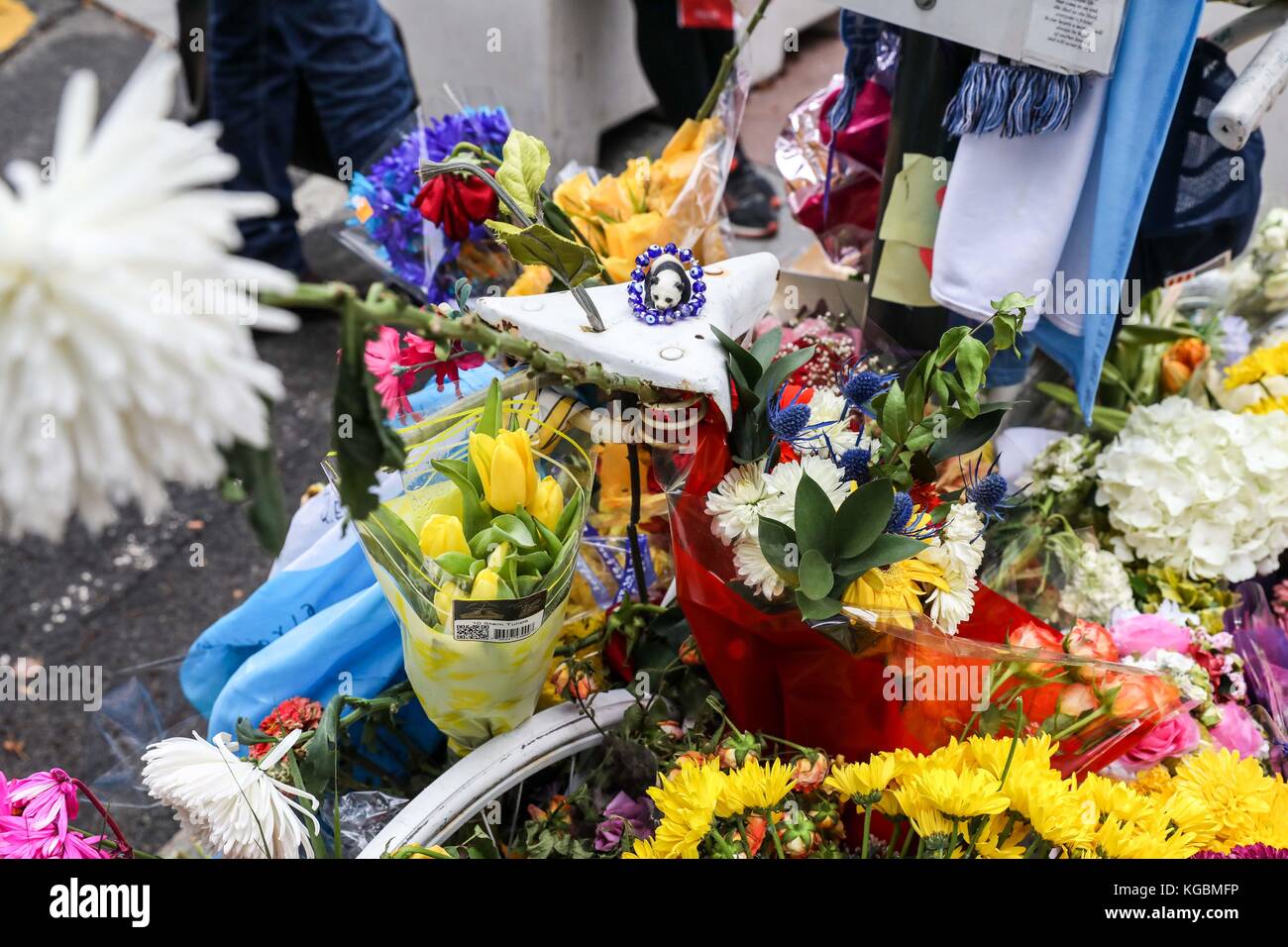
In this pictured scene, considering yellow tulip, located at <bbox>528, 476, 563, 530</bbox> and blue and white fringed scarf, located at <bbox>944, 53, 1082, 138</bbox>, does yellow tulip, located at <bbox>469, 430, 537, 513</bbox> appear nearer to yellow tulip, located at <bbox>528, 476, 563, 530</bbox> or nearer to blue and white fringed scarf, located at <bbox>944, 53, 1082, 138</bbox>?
yellow tulip, located at <bbox>528, 476, 563, 530</bbox>

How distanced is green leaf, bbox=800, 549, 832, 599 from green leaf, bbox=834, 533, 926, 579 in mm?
19

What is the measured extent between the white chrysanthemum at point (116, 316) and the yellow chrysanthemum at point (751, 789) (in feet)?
1.88

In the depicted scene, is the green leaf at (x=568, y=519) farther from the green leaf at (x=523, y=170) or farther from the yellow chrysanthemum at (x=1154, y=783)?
the yellow chrysanthemum at (x=1154, y=783)

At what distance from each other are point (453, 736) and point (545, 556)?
0.83 ft

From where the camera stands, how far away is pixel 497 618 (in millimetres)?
878

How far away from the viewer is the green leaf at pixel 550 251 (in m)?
0.81

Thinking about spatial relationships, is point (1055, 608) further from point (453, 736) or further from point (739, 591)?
point (453, 736)

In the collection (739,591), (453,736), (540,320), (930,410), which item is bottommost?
(453,736)

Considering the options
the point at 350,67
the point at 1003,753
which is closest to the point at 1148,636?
the point at 1003,753

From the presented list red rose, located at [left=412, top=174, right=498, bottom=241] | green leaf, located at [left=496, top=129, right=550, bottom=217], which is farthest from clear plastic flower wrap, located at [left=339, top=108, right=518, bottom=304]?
green leaf, located at [left=496, top=129, right=550, bottom=217]

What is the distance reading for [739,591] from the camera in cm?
95

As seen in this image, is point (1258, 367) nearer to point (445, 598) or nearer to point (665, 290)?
point (665, 290)
